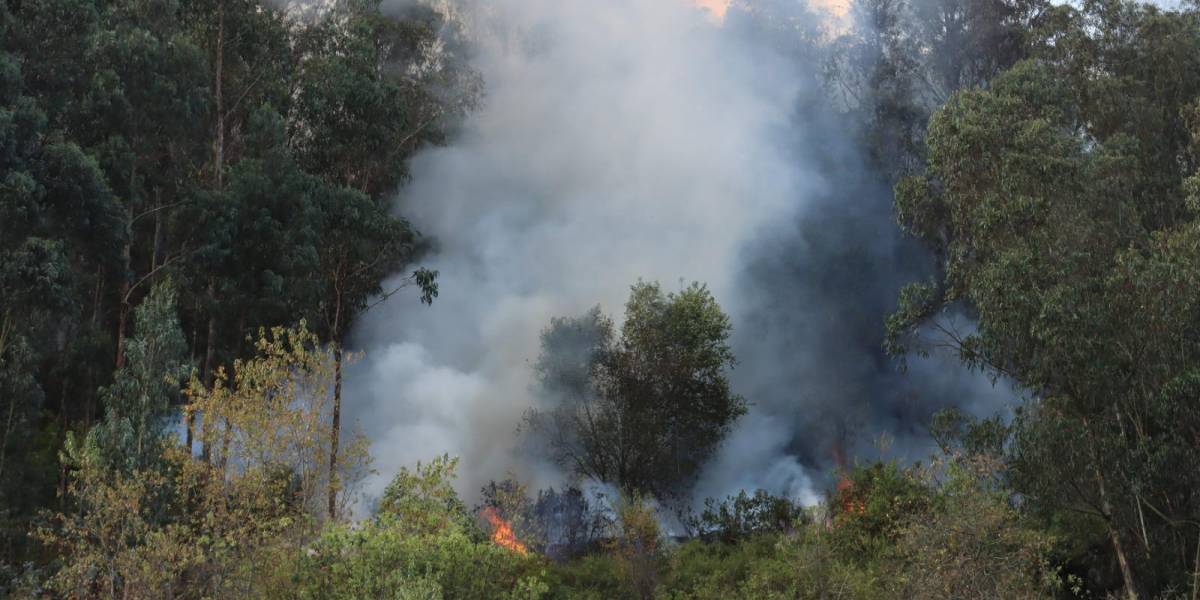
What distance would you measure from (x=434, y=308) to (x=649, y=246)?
325 inches

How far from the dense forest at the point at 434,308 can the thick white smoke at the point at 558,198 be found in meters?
1.43

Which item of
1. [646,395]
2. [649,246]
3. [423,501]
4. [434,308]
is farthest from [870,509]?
[434,308]

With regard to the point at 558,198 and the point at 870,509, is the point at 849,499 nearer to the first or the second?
the point at 870,509

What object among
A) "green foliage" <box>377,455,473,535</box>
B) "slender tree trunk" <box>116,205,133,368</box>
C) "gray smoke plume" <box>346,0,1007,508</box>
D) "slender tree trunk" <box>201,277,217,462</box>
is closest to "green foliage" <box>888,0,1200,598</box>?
"green foliage" <box>377,455,473,535</box>

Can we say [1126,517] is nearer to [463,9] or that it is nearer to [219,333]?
[219,333]

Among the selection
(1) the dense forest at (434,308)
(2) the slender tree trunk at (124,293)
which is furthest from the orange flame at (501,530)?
(2) the slender tree trunk at (124,293)

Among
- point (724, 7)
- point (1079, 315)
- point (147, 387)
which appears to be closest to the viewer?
point (1079, 315)

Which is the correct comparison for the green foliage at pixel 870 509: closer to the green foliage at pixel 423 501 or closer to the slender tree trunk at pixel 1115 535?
the slender tree trunk at pixel 1115 535

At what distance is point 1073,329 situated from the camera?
18578 millimetres

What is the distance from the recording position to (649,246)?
38656 millimetres

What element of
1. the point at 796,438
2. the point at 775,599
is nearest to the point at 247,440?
the point at 775,599

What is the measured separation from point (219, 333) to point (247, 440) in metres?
15.6

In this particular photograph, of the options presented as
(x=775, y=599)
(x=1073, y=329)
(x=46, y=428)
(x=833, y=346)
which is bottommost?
(x=775, y=599)

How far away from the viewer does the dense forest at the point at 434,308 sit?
15641 millimetres
